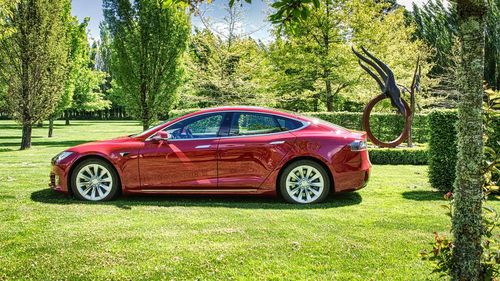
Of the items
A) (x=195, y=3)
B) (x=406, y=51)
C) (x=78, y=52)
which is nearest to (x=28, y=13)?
(x=78, y=52)

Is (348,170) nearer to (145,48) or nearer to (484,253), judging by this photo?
(484,253)

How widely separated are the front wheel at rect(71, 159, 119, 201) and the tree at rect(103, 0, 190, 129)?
1559 centimetres

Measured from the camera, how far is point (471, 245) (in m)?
2.86

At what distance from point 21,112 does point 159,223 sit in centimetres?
1738

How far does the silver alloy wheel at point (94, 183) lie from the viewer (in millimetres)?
7254

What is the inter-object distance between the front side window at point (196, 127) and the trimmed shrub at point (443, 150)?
422cm

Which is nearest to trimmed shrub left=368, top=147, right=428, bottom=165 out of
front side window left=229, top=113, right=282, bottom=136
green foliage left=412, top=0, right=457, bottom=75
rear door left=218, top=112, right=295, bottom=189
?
front side window left=229, top=113, right=282, bottom=136

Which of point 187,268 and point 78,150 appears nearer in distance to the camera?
point 187,268

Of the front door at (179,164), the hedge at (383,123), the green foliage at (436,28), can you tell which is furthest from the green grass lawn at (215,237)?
the green foliage at (436,28)

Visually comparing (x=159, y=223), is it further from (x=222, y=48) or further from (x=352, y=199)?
(x=222, y=48)

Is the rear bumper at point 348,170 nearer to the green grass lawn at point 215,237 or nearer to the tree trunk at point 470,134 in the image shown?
the green grass lawn at point 215,237

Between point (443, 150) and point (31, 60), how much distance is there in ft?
59.5

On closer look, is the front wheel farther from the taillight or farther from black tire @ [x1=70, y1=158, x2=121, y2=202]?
the taillight

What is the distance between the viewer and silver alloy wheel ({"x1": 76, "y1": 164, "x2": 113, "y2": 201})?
23.8ft
